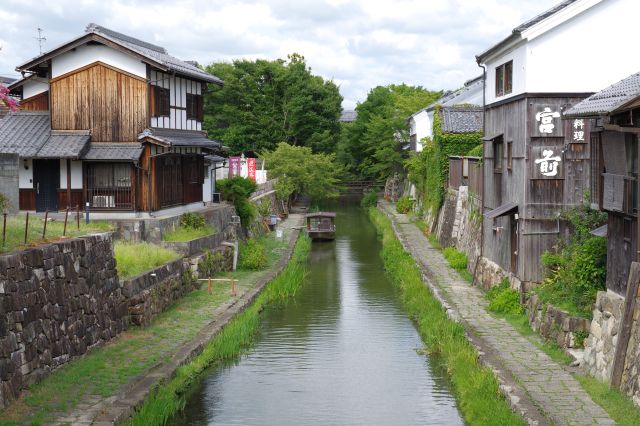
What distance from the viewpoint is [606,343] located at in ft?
43.6

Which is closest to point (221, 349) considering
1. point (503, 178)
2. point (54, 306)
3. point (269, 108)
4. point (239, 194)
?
point (54, 306)

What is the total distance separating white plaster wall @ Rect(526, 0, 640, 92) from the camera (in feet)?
61.9

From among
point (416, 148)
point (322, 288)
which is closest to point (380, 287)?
point (322, 288)

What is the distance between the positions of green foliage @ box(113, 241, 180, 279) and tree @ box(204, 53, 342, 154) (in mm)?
43717

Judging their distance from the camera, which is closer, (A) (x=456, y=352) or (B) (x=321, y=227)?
(A) (x=456, y=352)

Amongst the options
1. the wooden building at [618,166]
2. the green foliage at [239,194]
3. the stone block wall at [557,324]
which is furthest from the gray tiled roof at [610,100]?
the green foliage at [239,194]

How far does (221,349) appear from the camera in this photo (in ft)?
57.8

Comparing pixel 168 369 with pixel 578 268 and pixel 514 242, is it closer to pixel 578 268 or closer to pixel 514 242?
pixel 578 268

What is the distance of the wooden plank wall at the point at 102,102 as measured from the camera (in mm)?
26312

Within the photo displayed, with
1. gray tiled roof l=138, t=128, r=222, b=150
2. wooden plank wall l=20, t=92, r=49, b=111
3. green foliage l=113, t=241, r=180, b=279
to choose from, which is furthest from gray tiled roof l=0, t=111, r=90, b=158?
green foliage l=113, t=241, r=180, b=279

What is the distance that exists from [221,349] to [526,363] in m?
6.57

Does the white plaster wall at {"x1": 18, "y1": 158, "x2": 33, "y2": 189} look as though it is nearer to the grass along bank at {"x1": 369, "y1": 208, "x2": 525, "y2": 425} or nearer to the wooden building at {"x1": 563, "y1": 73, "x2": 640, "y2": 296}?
the grass along bank at {"x1": 369, "y1": 208, "x2": 525, "y2": 425}

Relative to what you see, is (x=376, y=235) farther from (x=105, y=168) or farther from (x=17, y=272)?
(x=17, y=272)

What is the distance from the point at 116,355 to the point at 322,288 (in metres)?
12.8
